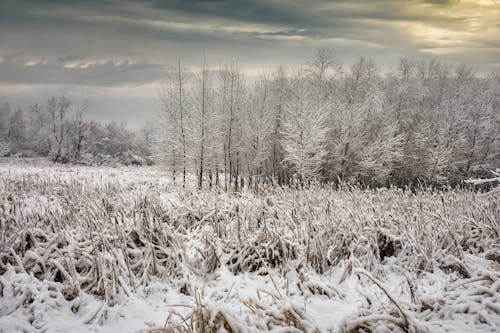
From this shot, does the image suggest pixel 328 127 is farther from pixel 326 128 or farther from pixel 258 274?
pixel 258 274

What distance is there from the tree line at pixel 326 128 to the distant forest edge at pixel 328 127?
98 mm

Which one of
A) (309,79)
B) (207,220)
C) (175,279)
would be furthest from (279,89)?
(175,279)

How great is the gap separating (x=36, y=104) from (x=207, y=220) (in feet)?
275

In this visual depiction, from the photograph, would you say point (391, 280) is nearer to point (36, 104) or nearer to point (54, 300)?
point (54, 300)

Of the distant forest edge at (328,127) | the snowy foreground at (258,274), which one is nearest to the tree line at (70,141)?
the distant forest edge at (328,127)

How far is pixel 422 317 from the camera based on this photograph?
2186 millimetres

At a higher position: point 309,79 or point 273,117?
point 309,79

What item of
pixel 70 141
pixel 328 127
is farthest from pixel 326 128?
pixel 70 141

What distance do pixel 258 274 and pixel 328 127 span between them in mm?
22919

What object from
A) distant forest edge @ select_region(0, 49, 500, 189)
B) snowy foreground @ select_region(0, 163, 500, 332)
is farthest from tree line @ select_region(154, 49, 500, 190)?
snowy foreground @ select_region(0, 163, 500, 332)

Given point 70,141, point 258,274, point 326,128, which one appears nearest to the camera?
point 258,274

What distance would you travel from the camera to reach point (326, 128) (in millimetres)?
23547

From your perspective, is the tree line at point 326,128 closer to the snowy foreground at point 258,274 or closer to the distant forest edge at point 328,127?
the distant forest edge at point 328,127

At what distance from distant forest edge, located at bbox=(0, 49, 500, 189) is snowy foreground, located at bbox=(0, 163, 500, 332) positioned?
18.1 metres
